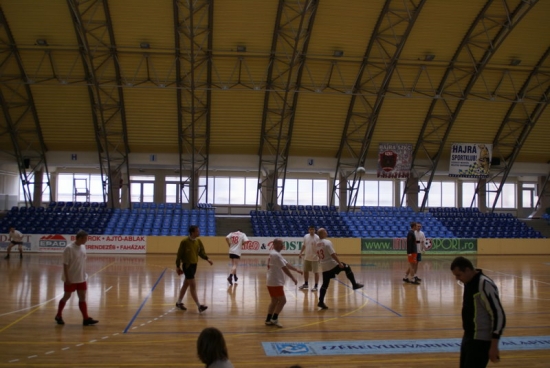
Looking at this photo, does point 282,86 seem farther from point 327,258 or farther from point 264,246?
point 327,258

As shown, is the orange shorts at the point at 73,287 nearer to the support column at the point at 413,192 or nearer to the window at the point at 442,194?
the support column at the point at 413,192

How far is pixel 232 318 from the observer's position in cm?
1059

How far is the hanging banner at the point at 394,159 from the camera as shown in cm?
3058

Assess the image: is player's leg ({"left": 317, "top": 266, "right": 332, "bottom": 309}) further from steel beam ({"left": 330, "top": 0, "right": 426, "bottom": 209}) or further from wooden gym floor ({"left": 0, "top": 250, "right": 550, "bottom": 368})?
steel beam ({"left": 330, "top": 0, "right": 426, "bottom": 209})

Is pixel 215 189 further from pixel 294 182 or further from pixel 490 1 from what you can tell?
pixel 490 1

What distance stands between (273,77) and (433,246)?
13.4 m

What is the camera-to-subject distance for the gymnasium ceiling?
23.6 m

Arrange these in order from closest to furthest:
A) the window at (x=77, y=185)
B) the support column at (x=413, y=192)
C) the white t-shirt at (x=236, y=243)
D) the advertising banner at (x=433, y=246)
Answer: the white t-shirt at (x=236, y=243), the advertising banner at (x=433, y=246), the support column at (x=413, y=192), the window at (x=77, y=185)

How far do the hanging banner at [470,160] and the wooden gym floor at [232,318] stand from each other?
13.0 m

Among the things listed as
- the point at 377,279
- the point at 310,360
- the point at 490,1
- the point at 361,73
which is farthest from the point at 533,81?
the point at 310,360

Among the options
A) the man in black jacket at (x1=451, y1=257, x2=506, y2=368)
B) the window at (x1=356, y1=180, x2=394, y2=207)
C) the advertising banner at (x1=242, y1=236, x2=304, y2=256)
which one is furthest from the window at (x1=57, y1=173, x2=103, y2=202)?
the man in black jacket at (x1=451, y1=257, x2=506, y2=368)

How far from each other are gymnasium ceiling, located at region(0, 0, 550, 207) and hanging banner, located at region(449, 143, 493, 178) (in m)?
1.08

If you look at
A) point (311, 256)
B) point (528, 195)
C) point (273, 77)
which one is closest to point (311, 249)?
point (311, 256)

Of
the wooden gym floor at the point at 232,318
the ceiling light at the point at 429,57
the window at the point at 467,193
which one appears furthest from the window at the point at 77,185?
the window at the point at 467,193
